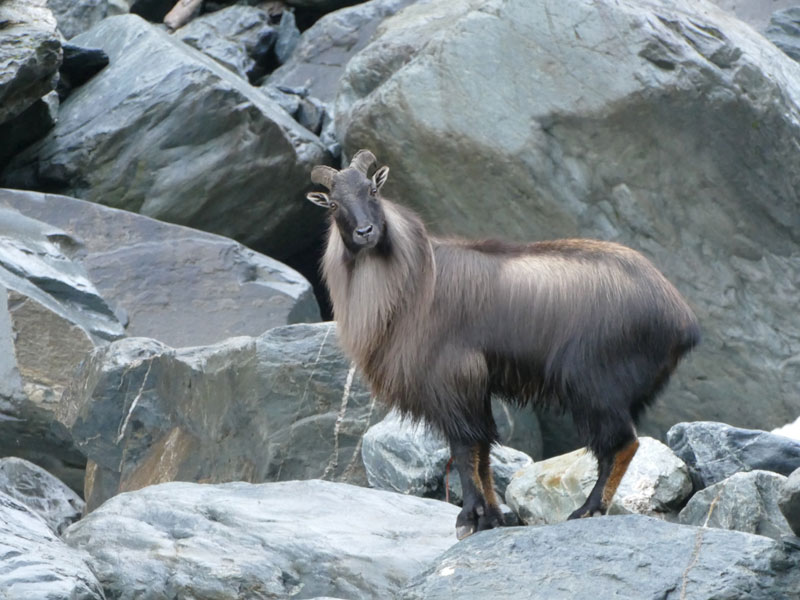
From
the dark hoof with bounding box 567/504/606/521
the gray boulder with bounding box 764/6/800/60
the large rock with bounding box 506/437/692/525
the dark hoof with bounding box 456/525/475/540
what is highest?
the dark hoof with bounding box 567/504/606/521

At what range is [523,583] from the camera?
6.37 meters

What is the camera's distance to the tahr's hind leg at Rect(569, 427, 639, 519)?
7.33 m

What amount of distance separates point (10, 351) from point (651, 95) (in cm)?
609

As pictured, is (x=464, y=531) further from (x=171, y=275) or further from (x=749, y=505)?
(x=171, y=275)

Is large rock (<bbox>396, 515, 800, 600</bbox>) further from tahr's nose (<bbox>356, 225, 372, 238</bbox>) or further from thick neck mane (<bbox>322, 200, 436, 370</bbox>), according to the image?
tahr's nose (<bbox>356, 225, 372, 238</bbox>)

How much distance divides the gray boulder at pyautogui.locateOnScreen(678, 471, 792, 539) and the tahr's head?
2.81 m

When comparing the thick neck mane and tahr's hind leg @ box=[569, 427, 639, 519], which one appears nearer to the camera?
tahr's hind leg @ box=[569, 427, 639, 519]

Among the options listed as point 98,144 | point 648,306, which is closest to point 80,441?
point 98,144

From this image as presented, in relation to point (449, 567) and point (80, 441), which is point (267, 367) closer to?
point (80, 441)

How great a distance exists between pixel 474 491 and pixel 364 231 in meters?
1.65

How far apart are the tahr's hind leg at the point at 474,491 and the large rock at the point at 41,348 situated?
4790mm

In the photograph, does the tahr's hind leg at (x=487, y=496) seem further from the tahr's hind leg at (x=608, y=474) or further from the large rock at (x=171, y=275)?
the large rock at (x=171, y=275)

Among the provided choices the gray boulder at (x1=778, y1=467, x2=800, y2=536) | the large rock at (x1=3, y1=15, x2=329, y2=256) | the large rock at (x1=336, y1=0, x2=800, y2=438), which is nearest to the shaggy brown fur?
the gray boulder at (x1=778, y1=467, x2=800, y2=536)

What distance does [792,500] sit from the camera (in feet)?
19.8
